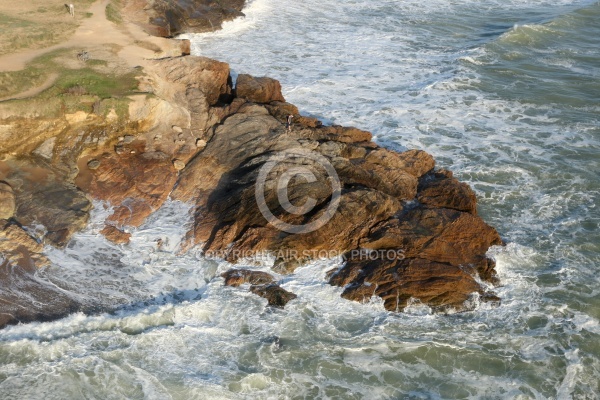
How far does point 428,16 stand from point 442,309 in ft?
87.2

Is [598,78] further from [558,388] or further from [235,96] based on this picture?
[558,388]

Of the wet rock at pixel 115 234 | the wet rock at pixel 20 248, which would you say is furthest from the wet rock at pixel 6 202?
the wet rock at pixel 115 234

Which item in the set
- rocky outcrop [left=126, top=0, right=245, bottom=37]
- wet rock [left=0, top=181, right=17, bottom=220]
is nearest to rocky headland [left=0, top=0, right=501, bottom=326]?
wet rock [left=0, top=181, right=17, bottom=220]

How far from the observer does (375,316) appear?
1395 centimetres

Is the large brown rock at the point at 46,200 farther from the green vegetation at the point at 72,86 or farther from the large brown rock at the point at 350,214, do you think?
the large brown rock at the point at 350,214

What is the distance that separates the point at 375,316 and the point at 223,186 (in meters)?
6.21

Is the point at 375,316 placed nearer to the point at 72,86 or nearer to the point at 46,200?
the point at 46,200

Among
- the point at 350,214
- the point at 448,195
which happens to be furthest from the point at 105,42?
the point at 448,195

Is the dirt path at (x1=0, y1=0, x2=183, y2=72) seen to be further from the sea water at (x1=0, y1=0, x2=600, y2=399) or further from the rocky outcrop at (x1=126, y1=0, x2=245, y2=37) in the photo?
the sea water at (x1=0, y1=0, x2=600, y2=399)

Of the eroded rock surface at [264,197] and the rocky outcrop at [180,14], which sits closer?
the eroded rock surface at [264,197]
